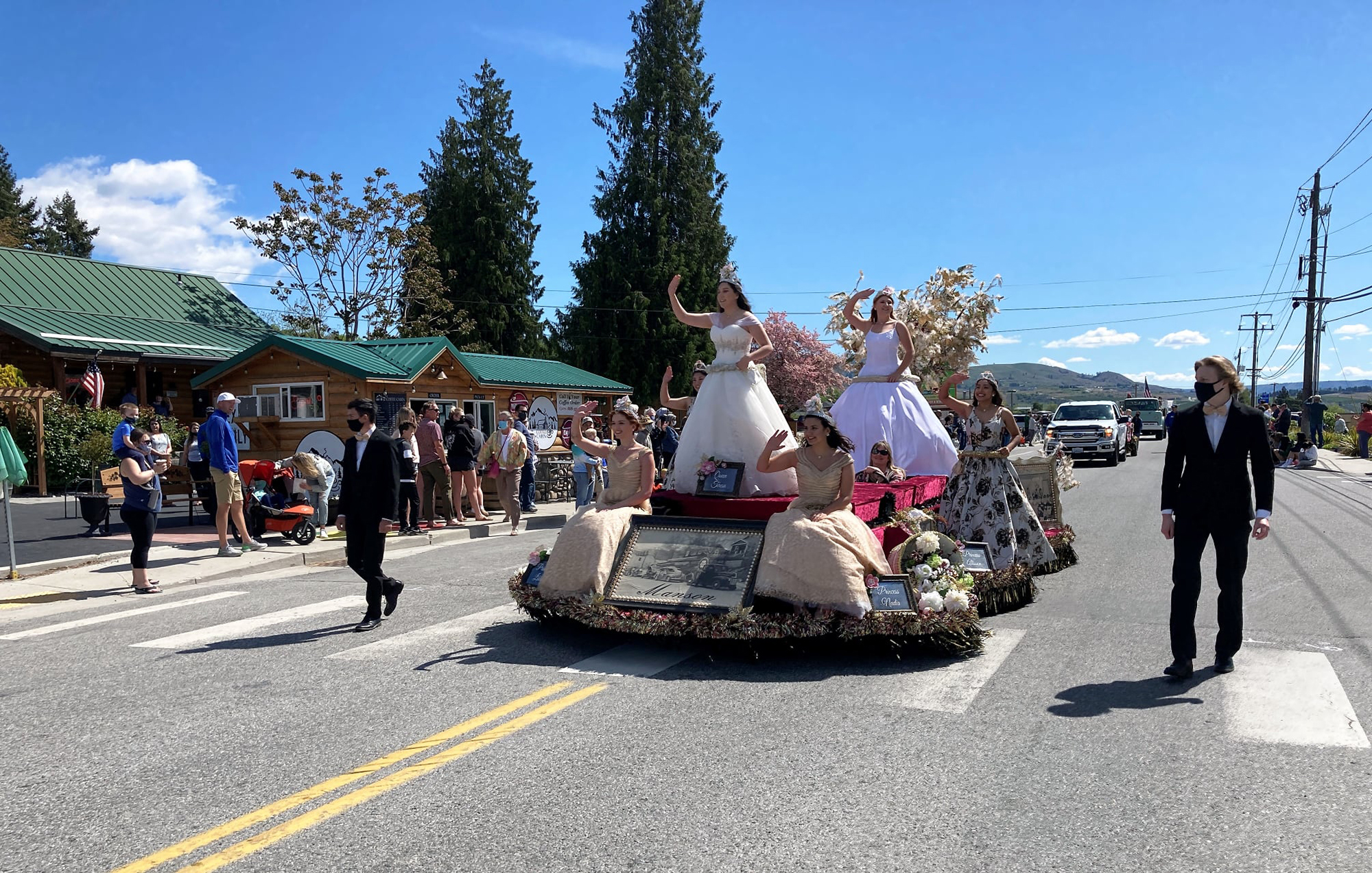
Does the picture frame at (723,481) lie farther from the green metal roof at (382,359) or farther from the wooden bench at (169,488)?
the green metal roof at (382,359)

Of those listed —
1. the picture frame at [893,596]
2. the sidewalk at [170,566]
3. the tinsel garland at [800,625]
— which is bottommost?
the sidewalk at [170,566]

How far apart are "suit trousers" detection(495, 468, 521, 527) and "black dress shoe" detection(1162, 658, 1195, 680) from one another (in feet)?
35.6

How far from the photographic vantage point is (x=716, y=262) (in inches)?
1859

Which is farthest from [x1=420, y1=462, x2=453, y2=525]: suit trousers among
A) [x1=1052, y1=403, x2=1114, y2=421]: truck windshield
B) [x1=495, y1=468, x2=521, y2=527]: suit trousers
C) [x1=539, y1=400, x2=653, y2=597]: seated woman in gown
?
[x1=1052, y1=403, x2=1114, y2=421]: truck windshield

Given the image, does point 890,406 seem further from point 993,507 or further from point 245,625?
point 245,625

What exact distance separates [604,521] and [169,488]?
15.0 m

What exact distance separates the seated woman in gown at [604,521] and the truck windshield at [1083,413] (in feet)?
85.3

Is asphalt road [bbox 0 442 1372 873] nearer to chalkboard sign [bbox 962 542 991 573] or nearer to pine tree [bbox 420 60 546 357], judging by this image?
chalkboard sign [bbox 962 542 991 573]

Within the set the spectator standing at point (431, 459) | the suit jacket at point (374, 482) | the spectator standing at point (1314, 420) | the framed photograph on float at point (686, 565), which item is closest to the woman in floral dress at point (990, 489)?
the framed photograph on float at point (686, 565)

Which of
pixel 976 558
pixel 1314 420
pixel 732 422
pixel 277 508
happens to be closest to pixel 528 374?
pixel 277 508

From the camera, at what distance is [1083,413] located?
30906 mm

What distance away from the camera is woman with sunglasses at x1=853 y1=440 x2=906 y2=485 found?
901 centimetres

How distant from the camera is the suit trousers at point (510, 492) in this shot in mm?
15133

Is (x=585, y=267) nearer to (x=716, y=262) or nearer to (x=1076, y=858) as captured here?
(x=716, y=262)
